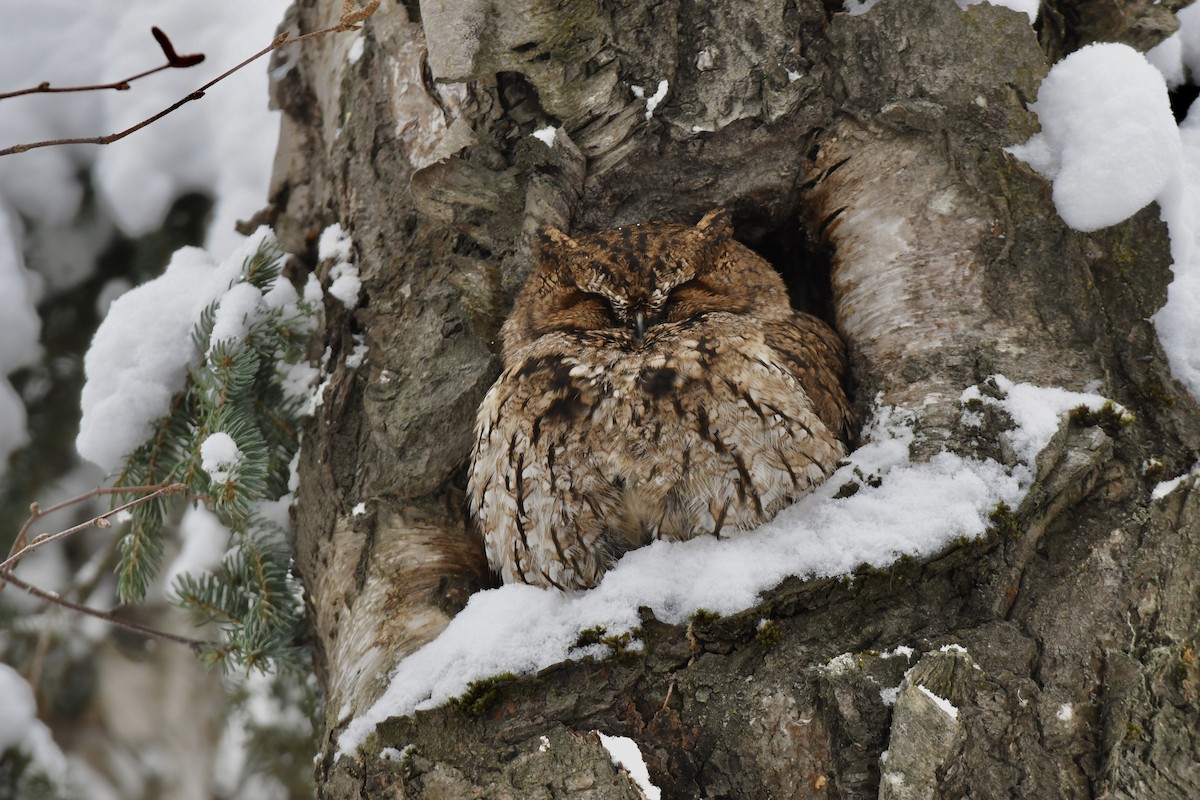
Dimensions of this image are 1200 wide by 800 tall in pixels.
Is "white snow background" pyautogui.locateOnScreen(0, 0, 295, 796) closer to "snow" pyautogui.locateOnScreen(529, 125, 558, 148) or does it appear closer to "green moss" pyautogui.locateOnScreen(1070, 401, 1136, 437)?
"snow" pyautogui.locateOnScreen(529, 125, 558, 148)

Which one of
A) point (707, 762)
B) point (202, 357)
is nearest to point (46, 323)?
point (202, 357)

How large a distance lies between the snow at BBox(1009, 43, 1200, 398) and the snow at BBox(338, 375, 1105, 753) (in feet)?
1.16

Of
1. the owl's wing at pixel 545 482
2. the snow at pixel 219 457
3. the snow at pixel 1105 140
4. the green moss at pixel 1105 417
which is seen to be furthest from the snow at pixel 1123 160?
the snow at pixel 219 457

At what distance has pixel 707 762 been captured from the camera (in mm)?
1572

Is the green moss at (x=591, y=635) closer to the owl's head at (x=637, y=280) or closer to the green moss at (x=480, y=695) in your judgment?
the green moss at (x=480, y=695)

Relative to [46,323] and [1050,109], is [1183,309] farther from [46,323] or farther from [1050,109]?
[46,323]

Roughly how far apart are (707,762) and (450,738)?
46cm

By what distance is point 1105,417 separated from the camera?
177cm

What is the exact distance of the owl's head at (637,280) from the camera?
221 cm

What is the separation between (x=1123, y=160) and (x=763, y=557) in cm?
115

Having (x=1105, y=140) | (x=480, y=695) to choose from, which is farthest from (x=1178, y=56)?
(x=480, y=695)

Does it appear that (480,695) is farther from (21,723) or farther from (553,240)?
(21,723)

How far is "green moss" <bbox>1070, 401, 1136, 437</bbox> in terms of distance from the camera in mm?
1763

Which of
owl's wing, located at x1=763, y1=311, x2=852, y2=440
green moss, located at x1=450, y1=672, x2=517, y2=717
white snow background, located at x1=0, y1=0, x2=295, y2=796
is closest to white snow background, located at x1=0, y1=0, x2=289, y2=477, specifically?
white snow background, located at x1=0, y1=0, x2=295, y2=796
